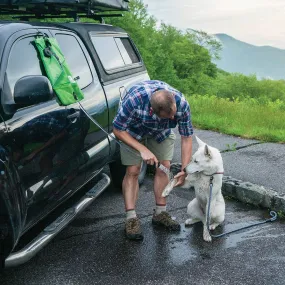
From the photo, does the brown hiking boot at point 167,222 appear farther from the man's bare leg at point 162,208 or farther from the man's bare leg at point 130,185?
the man's bare leg at point 130,185

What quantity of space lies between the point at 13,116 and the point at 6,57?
0.46 metres

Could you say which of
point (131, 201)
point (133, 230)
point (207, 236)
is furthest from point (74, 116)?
point (207, 236)

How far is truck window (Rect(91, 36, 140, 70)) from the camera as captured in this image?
194 inches

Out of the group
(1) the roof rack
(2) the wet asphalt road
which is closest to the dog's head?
(2) the wet asphalt road

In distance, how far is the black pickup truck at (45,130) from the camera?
2896 mm

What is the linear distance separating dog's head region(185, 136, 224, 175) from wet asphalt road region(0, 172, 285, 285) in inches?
27.7

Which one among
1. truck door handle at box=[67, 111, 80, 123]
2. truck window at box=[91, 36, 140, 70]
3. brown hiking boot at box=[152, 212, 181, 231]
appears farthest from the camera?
truck window at box=[91, 36, 140, 70]

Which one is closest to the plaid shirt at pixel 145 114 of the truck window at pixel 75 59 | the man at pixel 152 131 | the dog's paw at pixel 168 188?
A: the man at pixel 152 131

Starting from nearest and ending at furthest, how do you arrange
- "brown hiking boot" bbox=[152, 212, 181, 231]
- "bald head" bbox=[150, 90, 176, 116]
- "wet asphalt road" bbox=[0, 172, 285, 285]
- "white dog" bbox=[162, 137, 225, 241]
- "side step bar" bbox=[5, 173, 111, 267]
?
"side step bar" bbox=[5, 173, 111, 267], "wet asphalt road" bbox=[0, 172, 285, 285], "bald head" bbox=[150, 90, 176, 116], "white dog" bbox=[162, 137, 225, 241], "brown hiking boot" bbox=[152, 212, 181, 231]

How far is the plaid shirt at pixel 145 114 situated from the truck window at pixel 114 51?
1.09 metres

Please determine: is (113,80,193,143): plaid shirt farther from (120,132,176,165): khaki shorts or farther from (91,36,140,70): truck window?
(91,36,140,70): truck window

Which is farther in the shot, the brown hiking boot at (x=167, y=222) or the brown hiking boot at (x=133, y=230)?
the brown hiking boot at (x=167, y=222)

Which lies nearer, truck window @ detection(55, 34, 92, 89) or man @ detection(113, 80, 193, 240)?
man @ detection(113, 80, 193, 240)

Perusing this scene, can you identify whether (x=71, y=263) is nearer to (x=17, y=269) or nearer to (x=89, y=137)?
(x=17, y=269)
